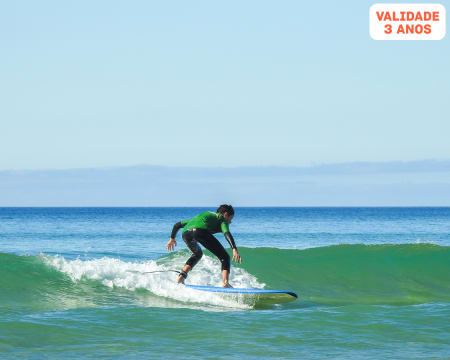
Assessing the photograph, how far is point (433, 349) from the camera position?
9477 mm

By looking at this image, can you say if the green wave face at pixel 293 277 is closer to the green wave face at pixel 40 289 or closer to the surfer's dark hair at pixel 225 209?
the green wave face at pixel 40 289

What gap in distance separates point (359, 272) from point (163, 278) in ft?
22.8

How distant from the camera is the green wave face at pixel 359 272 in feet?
54.1

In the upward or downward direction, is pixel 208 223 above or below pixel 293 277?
above

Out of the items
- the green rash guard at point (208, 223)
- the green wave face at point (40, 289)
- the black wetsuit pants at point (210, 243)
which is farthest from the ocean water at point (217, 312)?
the green rash guard at point (208, 223)

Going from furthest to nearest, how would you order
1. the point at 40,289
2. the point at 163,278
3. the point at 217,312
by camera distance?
the point at 163,278
the point at 40,289
the point at 217,312

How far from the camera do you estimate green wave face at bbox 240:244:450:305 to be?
16484mm

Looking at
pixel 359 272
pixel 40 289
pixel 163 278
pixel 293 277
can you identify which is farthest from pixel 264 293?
pixel 359 272

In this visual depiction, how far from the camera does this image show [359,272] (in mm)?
19406

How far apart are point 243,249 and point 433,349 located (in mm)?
12676

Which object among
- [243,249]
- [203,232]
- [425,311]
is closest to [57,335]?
[203,232]

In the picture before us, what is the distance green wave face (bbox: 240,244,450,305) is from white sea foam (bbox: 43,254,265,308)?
143cm

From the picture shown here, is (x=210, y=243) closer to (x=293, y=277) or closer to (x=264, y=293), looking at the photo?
(x=264, y=293)

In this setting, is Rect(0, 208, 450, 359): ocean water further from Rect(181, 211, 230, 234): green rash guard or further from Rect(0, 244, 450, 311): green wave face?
Rect(181, 211, 230, 234): green rash guard
